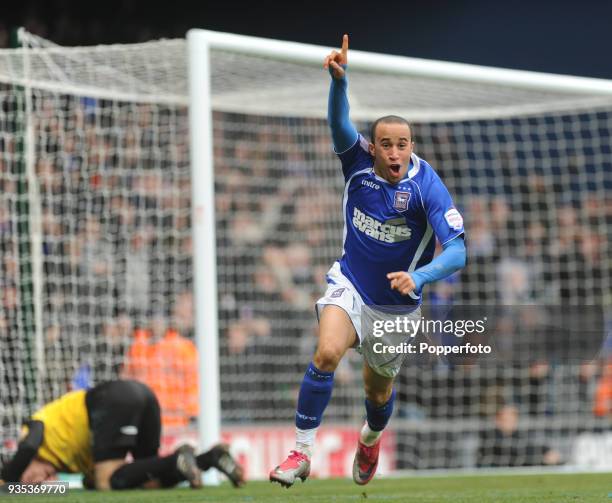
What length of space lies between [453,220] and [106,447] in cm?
331

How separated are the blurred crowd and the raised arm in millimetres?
4182

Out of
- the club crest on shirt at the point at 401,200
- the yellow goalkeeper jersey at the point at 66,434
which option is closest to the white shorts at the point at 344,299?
the club crest on shirt at the point at 401,200

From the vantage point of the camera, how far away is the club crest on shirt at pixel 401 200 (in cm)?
614

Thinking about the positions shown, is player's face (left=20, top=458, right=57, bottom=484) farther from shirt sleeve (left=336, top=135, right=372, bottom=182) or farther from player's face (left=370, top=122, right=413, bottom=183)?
player's face (left=370, top=122, right=413, bottom=183)

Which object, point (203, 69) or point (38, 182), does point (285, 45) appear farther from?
point (38, 182)

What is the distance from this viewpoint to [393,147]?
6.06 metres

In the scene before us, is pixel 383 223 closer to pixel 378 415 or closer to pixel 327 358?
pixel 327 358

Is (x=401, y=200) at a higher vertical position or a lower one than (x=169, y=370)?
higher

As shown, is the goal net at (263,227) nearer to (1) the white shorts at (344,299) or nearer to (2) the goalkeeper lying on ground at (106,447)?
(2) the goalkeeper lying on ground at (106,447)

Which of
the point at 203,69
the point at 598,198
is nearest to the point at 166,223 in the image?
the point at 203,69

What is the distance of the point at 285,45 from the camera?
9.40 m

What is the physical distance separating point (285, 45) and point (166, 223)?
2.62 meters

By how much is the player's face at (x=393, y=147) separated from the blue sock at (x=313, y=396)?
44.2 inches

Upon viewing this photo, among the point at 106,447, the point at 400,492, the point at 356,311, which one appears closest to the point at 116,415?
the point at 106,447
